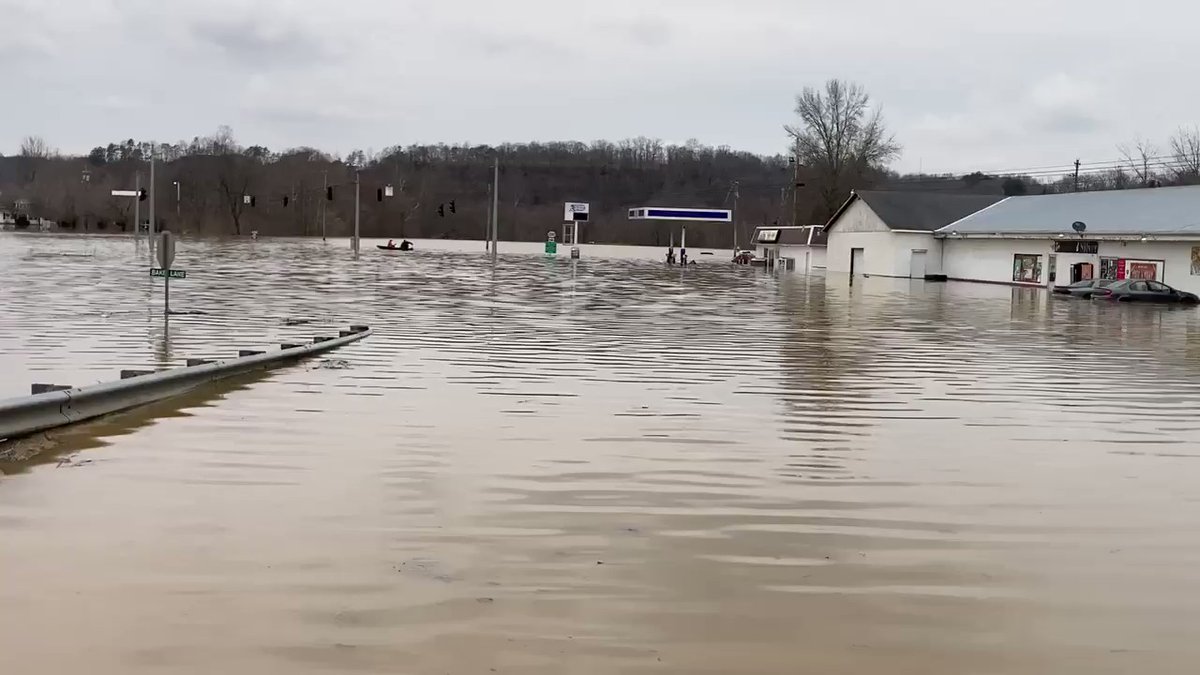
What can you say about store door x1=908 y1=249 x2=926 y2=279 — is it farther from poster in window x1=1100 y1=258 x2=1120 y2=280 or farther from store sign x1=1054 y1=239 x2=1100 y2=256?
poster in window x1=1100 y1=258 x2=1120 y2=280

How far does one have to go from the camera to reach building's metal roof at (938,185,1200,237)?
1992 inches

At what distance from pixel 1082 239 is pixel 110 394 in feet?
171

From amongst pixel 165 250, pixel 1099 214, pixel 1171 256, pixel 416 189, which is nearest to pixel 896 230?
pixel 1099 214

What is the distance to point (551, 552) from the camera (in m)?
6.97

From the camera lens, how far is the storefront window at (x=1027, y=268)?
2291 inches

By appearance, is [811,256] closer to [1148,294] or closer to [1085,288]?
[1085,288]

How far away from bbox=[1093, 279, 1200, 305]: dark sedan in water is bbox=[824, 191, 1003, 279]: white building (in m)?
22.6

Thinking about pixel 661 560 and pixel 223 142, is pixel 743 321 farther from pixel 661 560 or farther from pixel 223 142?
pixel 223 142

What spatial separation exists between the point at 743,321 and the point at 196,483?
21.3 m

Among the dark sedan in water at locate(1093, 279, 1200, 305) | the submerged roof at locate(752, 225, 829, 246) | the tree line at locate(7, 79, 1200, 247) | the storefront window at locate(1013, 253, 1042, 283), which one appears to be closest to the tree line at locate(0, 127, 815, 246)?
the tree line at locate(7, 79, 1200, 247)

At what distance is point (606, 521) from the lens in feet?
25.5

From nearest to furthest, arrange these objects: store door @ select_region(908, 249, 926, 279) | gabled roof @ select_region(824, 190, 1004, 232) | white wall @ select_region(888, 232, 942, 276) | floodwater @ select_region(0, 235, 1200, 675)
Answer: floodwater @ select_region(0, 235, 1200, 675)
store door @ select_region(908, 249, 926, 279)
white wall @ select_region(888, 232, 942, 276)
gabled roof @ select_region(824, 190, 1004, 232)

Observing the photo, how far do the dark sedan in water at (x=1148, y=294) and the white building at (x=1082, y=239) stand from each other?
9.09 feet

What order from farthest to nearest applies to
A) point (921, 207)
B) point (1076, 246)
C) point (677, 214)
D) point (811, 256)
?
point (677, 214) < point (811, 256) < point (921, 207) < point (1076, 246)
